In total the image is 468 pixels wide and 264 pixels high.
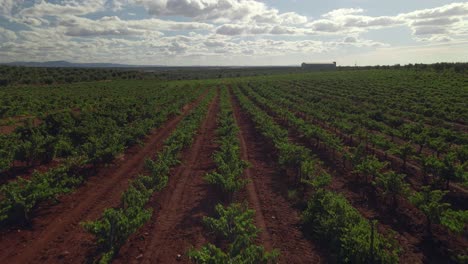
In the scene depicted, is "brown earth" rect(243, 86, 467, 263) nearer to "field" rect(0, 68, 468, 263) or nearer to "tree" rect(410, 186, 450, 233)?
"field" rect(0, 68, 468, 263)

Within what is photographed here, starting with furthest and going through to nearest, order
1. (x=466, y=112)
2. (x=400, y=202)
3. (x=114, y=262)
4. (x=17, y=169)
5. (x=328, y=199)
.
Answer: (x=466, y=112)
(x=17, y=169)
(x=400, y=202)
(x=328, y=199)
(x=114, y=262)

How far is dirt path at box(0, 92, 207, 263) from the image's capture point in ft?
22.6

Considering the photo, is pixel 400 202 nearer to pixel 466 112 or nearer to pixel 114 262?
pixel 114 262

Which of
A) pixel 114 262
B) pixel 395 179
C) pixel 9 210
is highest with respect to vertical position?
pixel 395 179

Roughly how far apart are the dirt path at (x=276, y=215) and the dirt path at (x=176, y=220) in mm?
1600

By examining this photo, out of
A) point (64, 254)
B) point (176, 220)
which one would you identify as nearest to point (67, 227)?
point (64, 254)

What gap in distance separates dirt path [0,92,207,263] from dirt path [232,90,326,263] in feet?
14.9

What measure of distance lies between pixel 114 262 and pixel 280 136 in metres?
10.9

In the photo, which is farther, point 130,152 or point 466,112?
point 466,112

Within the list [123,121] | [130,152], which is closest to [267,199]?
[130,152]

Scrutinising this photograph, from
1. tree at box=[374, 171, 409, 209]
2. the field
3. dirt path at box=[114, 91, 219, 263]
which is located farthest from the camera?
tree at box=[374, 171, 409, 209]

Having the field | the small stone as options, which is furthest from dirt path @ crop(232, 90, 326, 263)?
the small stone

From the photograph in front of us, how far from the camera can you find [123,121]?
67.9 ft

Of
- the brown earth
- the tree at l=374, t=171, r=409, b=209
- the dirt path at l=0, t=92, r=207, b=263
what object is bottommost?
the dirt path at l=0, t=92, r=207, b=263
